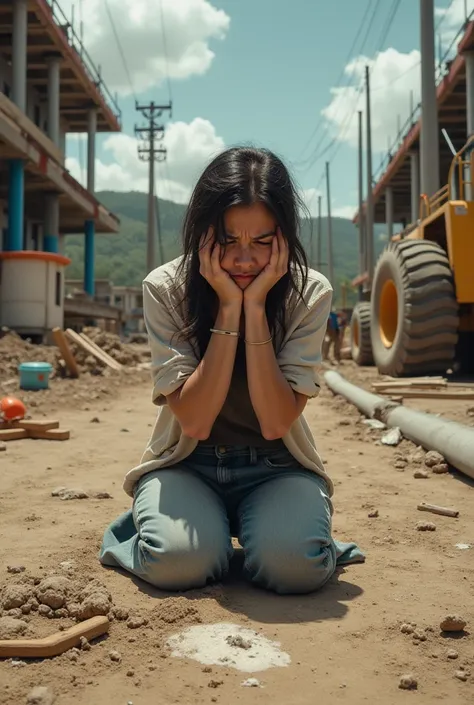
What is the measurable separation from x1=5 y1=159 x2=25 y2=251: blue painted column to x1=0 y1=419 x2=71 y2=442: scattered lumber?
12.0 meters

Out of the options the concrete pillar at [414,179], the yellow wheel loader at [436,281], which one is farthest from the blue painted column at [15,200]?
the concrete pillar at [414,179]

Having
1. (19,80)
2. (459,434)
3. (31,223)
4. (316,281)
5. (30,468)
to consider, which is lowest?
(30,468)

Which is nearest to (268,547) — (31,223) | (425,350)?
(425,350)

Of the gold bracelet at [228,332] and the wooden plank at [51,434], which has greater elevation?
the gold bracelet at [228,332]

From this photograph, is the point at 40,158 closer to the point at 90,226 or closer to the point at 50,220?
the point at 50,220

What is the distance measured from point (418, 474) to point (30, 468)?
2.38m

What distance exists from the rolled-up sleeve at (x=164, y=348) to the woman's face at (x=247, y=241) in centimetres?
31

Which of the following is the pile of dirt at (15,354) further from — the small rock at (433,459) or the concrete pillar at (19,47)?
the concrete pillar at (19,47)

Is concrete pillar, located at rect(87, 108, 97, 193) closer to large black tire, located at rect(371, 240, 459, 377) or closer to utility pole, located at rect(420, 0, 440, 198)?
utility pole, located at rect(420, 0, 440, 198)

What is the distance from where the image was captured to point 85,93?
23984 mm

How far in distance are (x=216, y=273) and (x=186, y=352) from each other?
12.9 inches

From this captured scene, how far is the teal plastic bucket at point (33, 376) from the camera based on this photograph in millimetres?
8898

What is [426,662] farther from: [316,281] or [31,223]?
[31,223]

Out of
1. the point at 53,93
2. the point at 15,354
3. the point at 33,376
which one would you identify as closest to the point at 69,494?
the point at 33,376
